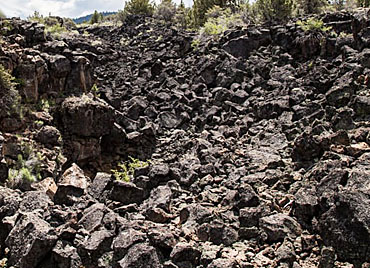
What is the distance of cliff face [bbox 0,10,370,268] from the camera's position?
5625 millimetres

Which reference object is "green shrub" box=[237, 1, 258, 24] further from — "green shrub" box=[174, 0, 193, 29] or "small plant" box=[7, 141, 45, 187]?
"small plant" box=[7, 141, 45, 187]

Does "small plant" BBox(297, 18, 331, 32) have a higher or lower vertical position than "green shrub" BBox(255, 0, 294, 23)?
lower

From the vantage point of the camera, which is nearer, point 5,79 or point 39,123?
point 5,79

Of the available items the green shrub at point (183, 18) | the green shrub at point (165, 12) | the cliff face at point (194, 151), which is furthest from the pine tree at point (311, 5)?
the green shrub at point (165, 12)

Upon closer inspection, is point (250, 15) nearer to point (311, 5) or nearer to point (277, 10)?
point (277, 10)

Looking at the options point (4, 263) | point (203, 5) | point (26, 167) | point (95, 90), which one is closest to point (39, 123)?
point (26, 167)

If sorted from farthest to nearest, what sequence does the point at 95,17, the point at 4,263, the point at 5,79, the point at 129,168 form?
the point at 95,17 < the point at 129,168 < the point at 5,79 < the point at 4,263

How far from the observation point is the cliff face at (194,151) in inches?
221

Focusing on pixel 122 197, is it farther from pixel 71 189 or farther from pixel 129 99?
pixel 129 99

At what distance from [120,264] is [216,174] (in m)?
4.11

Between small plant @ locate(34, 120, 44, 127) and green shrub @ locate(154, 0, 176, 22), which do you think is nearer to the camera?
small plant @ locate(34, 120, 44, 127)

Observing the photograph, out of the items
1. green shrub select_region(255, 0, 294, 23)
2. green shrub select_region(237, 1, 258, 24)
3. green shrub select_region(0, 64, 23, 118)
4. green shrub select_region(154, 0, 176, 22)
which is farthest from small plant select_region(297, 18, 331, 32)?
green shrub select_region(154, 0, 176, 22)

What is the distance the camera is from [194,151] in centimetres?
1055

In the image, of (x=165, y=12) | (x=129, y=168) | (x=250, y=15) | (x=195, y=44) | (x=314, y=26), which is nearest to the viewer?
(x=129, y=168)
